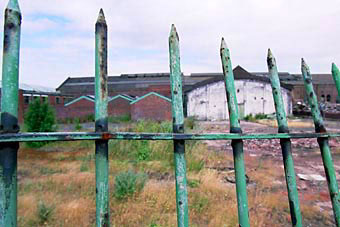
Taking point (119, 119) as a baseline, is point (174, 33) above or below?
below

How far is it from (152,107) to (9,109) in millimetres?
27044

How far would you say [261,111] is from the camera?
28609mm

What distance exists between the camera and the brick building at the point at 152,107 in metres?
27.6

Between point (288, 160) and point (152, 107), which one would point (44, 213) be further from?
point (152, 107)

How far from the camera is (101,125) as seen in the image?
969mm

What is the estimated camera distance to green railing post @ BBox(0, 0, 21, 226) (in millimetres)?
843

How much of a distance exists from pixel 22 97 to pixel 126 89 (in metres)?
20.8

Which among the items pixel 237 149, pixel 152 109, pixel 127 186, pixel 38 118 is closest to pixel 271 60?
pixel 237 149

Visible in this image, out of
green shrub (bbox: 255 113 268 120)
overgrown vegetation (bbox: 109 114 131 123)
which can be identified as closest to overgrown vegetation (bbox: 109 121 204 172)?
overgrown vegetation (bbox: 109 114 131 123)

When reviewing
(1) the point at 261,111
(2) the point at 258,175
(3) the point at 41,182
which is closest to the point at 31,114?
(3) the point at 41,182

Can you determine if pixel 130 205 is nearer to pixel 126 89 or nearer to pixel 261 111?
pixel 261 111

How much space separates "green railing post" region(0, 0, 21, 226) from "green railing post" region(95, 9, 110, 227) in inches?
12.2

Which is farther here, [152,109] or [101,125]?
[152,109]

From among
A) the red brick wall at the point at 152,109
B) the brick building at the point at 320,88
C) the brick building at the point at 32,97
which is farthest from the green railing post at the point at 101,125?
the brick building at the point at 320,88
